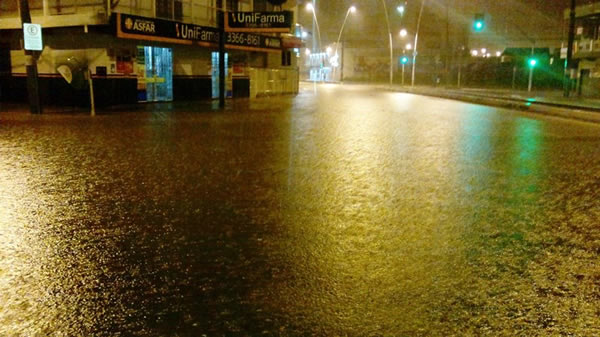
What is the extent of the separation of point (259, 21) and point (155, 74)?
6.46m

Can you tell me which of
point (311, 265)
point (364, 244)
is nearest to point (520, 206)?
point (364, 244)

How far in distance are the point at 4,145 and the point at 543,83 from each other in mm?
59166

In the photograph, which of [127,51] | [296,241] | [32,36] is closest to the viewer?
[296,241]

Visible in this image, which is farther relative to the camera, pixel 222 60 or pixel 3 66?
pixel 3 66

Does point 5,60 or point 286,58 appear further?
point 286,58

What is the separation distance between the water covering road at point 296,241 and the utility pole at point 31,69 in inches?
317

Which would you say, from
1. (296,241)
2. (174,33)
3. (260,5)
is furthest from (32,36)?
(260,5)

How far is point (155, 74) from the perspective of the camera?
87.6ft

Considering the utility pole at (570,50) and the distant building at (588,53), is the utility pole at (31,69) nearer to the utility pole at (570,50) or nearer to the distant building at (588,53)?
the utility pole at (570,50)

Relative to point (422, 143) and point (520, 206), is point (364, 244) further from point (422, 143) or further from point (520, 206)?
point (422, 143)

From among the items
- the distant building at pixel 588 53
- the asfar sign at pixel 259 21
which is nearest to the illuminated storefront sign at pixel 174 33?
the asfar sign at pixel 259 21

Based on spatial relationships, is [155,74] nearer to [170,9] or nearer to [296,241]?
[170,9]

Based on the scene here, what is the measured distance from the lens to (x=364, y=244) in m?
5.62

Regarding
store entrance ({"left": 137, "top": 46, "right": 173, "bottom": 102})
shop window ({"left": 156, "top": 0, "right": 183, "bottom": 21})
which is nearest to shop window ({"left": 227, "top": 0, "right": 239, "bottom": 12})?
shop window ({"left": 156, "top": 0, "right": 183, "bottom": 21})
